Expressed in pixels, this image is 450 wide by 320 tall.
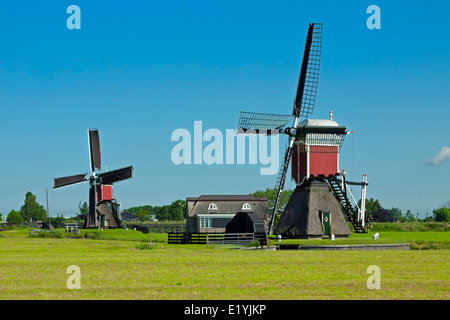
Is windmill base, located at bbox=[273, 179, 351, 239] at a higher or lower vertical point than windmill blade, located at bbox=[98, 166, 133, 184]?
lower

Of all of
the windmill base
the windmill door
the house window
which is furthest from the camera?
the house window

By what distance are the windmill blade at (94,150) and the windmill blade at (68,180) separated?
1776 millimetres

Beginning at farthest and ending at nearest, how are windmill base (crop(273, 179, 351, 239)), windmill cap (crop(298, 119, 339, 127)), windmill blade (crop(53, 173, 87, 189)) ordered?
1. windmill blade (crop(53, 173, 87, 189))
2. windmill cap (crop(298, 119, 339, 127))
3. windmill base (crop(273, 179, 351, 239))

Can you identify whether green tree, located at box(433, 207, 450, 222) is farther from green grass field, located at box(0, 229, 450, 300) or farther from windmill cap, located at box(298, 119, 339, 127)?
green grass field, located at box(0, 229, 450, 300)

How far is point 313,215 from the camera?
44125 millimetres

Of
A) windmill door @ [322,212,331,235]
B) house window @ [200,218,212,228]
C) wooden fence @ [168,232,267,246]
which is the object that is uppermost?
windmill door @ [322,212,331,235]

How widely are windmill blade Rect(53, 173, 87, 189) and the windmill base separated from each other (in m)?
45.2

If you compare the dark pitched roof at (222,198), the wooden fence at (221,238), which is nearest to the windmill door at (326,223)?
the wooden fence at (221,238)

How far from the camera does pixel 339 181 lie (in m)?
45.2

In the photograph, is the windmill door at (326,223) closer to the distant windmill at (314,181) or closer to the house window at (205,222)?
the distant windmill at (314,181)

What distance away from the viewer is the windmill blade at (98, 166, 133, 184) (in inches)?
3342

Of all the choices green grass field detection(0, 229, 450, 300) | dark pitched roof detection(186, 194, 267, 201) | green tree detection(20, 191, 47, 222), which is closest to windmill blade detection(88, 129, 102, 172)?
dark pitched roof detection(186, 194, 267, 201)
